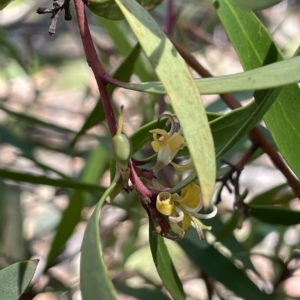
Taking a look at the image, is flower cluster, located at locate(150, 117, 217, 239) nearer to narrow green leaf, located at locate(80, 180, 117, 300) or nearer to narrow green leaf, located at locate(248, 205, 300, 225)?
narrow green leaf, located at locate(80, 180, 117, 300)

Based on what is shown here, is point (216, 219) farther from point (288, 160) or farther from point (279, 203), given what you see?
point (288, 160)

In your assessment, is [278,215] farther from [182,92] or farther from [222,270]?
[182,92]

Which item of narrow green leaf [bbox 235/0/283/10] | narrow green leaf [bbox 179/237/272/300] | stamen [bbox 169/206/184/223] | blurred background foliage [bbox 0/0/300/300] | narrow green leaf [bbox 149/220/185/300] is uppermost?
narrow green leaf [bbox 235/0/283/10]

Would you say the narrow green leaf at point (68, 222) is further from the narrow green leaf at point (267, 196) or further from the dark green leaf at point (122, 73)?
the narrow green leaf at point (267, 196)

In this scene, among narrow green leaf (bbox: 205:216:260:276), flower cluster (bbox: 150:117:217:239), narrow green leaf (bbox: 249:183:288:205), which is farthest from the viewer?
narrow green leaf (bbox: 249:183:288:205)

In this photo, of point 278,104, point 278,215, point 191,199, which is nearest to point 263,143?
point 278,215

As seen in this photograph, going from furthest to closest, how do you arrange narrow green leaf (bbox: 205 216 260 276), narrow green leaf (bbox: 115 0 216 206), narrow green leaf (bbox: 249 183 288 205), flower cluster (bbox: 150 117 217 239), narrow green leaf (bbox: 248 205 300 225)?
narrow green leaf (bbox: 249 183 288 205) < narrow green leaf (bbox: 205 216 260 276) < narrow green leaf (bbox: 248 205 300 225) < flower cluster (bbox: 150 117 217 239) < narrow green leaf (bbox: 115 0 216 206)

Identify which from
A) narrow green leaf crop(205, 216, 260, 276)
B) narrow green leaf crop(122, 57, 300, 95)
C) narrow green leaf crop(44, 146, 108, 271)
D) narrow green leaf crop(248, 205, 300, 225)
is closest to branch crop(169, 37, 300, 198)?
narrow green leaf crop(248, 205, 300, 225)
